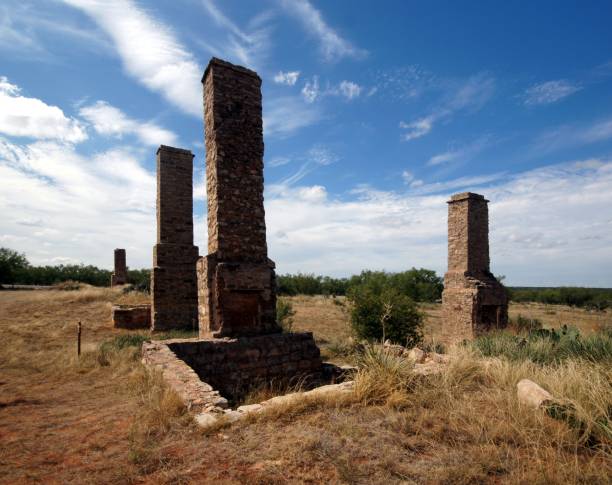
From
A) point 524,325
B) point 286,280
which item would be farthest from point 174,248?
point 286,280

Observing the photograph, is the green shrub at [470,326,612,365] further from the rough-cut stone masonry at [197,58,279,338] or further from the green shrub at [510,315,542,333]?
the rough-cut stone masonry at [197,58,279,338]

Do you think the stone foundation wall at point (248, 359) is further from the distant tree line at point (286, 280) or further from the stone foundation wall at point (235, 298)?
the distant tree line at point (286, 280)

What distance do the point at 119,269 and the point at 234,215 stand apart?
23.0 metres

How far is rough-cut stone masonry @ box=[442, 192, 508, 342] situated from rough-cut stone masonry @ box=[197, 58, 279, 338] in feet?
21.3

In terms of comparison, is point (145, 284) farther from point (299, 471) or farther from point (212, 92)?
point (299, 471)

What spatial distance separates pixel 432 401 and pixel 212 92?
273 inches

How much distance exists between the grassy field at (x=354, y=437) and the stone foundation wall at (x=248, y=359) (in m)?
1.10

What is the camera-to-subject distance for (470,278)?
36.9 ft

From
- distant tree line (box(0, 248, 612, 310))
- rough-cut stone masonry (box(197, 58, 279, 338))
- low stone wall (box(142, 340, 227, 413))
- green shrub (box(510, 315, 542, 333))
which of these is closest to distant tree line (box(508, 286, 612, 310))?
distant tree line (box(0, 248, 612, 310))

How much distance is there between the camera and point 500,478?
2.87m

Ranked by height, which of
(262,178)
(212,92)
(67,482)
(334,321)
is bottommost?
(334,321)

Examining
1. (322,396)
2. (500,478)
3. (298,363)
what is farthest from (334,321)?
(500,478)

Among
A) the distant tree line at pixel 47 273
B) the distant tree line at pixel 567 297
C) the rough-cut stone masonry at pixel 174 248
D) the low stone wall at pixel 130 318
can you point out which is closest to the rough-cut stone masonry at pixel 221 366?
the rough-cut stone masonry at pixel 174 248

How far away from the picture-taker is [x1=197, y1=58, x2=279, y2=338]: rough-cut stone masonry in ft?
24.0
